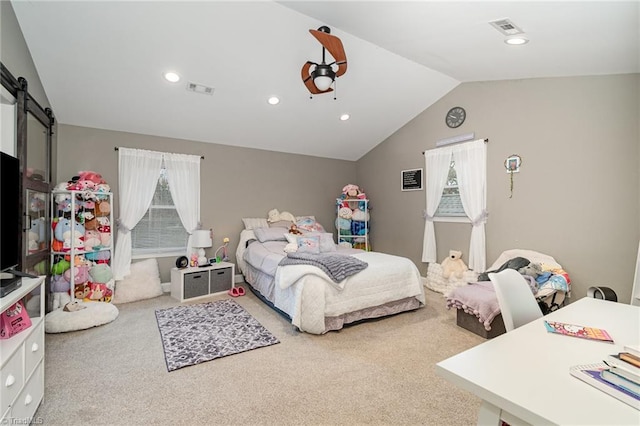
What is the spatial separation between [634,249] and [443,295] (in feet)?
6.78

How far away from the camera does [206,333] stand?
296 cm

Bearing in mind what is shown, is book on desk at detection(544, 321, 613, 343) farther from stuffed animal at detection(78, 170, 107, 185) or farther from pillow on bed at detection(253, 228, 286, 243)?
stuffed animal at detection(78, 170, 107, 185)

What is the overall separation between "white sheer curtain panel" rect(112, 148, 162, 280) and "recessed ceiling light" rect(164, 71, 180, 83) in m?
1.30

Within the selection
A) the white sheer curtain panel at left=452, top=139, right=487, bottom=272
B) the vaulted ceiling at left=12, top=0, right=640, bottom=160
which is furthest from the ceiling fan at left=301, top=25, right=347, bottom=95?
the white sheer curtain panel at left=452, top=139, right=487, bottom=272

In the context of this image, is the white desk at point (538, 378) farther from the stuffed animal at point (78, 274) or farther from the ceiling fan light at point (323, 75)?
the stuffed animal at point (78, 274)

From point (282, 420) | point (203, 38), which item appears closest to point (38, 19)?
point (203, 38)

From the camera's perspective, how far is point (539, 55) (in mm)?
2857

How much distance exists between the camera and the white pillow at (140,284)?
155 inches

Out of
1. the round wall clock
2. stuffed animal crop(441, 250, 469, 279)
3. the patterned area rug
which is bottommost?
the patterned area rug

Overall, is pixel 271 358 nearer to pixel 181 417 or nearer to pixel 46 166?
pixel 181 417

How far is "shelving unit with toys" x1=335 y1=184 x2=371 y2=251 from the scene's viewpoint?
5.56m

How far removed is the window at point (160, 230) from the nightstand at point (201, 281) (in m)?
0.48

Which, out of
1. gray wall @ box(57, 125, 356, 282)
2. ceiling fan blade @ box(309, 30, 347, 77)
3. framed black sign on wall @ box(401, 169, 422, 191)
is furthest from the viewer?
framed black sign on wall @ box(401, 169, 422, 191)

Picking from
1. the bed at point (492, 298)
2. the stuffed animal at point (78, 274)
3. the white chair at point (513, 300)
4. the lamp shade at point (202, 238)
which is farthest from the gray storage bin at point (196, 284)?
the white chair at point (513, 300)
